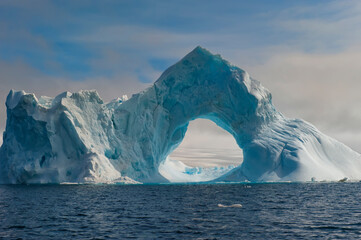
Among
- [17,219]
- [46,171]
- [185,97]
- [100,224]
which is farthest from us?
[185,97]

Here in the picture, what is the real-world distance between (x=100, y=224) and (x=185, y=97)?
3865 cm

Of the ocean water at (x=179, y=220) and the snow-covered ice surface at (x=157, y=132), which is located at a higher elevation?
the snow-covered ice surface at (x=157, y=132)

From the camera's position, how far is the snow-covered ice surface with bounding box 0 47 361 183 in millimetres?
47719

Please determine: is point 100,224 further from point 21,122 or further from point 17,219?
point 21,122

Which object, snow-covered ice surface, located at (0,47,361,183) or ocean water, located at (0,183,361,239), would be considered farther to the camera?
snow-covered ice surface, located at (0,47,361,183)

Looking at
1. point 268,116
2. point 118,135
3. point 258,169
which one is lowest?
point 258,169

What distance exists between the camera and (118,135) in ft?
173

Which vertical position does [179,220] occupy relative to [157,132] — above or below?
below

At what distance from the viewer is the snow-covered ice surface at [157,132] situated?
47.7 meters

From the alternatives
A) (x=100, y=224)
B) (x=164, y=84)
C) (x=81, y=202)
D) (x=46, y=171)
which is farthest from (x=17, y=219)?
(x=164, y=84)

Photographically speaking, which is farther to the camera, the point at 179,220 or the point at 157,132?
the point at 157,132

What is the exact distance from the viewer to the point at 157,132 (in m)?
55.5

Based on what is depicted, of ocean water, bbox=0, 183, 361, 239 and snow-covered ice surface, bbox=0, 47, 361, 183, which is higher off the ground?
snow-covered ice surface, bbox=0, 47, 361, 183

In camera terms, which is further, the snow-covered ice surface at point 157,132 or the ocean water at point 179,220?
the snow-covered ice surface at point 157,132
